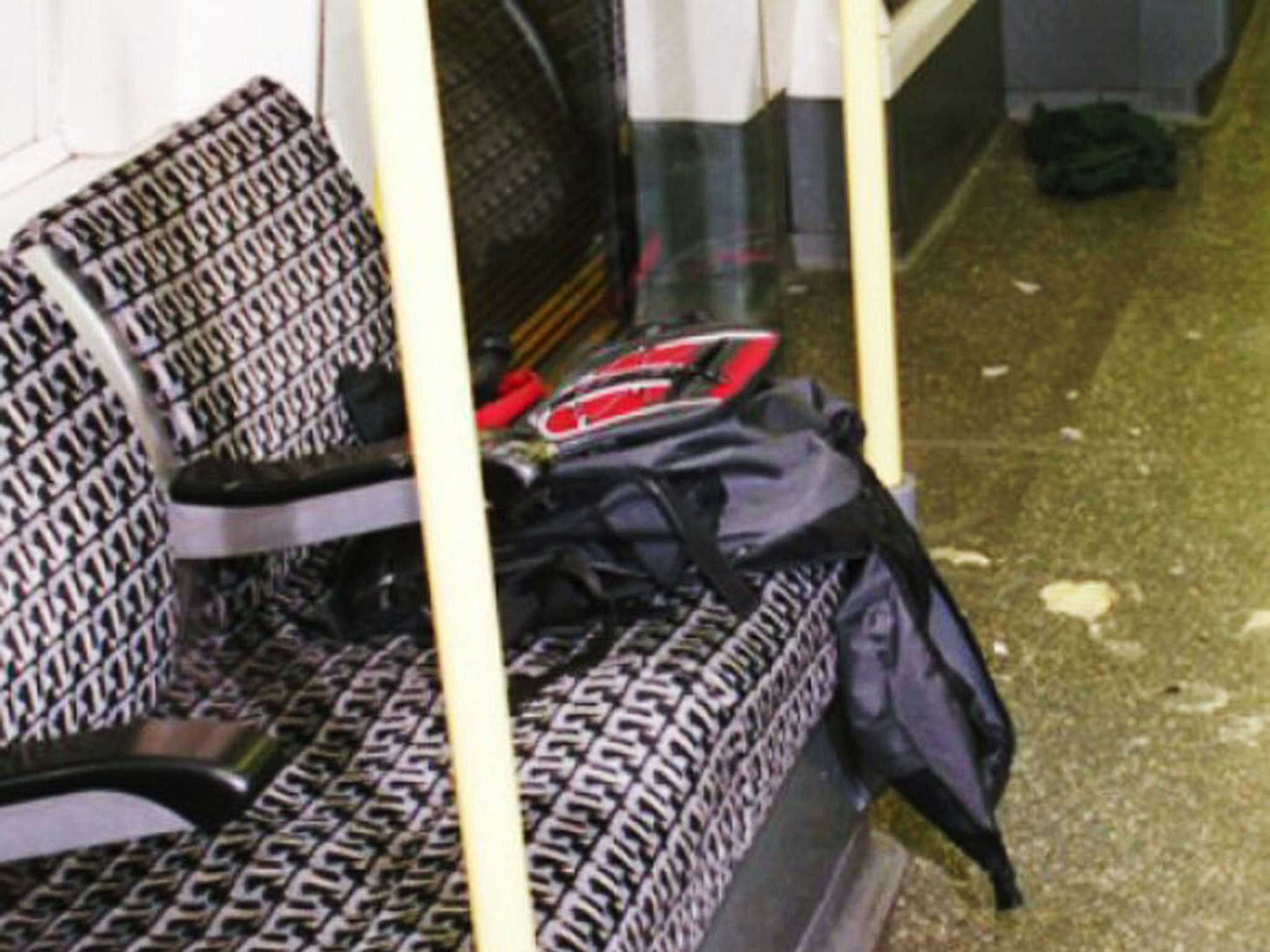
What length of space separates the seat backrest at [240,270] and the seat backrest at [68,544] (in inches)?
3.6

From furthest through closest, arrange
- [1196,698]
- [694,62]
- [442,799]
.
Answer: [694,62] < [1196,698] < [442,799]

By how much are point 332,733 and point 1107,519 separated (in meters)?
1.77

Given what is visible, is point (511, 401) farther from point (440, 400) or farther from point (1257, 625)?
point (440, 400)

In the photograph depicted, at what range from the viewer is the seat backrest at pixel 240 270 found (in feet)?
7.50

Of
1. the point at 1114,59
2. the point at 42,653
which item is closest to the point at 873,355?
the point at 42,653

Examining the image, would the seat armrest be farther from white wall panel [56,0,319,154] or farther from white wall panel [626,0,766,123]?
white wall panel [626,0,766,123]

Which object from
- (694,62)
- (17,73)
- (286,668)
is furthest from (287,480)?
(694,62)

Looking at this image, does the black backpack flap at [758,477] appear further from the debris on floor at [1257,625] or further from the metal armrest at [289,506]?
the debris on floor at [1257,625]

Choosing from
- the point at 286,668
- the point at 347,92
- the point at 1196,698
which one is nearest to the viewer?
the point at 286,668

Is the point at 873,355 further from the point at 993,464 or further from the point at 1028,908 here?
the point at 993,464

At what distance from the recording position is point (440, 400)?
143cm

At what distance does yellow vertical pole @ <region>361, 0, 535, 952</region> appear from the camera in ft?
4.62

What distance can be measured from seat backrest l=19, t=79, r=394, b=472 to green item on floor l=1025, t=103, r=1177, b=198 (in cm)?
280

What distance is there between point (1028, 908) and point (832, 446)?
0.59 m
